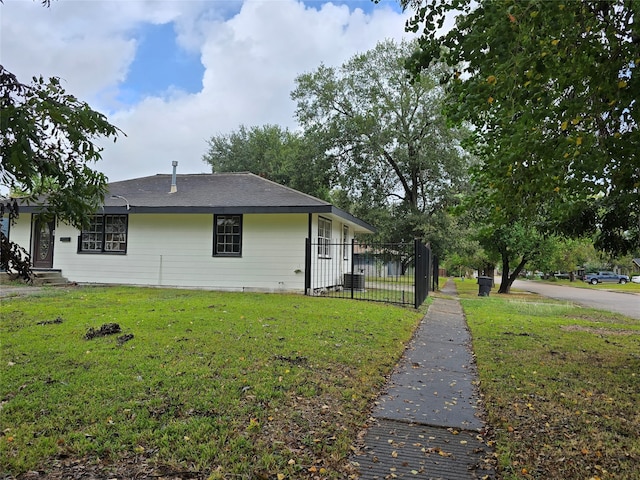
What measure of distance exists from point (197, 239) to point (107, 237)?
132 inches

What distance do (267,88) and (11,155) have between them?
21.1 meters

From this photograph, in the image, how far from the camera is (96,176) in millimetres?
2490

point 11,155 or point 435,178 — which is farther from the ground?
point 435,178

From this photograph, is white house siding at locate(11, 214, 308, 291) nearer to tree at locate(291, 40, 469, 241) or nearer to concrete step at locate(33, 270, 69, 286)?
concrete step at locate(33, 270, 69, 286)

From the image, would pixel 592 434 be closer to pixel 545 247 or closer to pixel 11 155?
pixel 11 155

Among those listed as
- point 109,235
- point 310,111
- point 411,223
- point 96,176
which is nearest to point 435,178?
point 411,223

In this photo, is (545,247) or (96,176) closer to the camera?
(96,176)

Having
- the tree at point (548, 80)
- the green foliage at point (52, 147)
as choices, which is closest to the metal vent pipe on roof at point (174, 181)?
the tree at point (548, 80)

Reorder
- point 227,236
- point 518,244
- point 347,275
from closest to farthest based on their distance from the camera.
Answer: point 227,236 → point 347,275 → point 518,244

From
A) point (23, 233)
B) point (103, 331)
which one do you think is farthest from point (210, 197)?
point (103, 331)

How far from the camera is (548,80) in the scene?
4344 mm

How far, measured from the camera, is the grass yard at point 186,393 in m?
2.82

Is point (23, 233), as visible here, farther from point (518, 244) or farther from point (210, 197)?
point (518, 244)

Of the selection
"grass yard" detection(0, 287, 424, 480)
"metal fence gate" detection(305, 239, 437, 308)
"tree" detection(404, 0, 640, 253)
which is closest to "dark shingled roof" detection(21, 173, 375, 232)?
"metal fence gate" detection(305, 239, 437, 308)
